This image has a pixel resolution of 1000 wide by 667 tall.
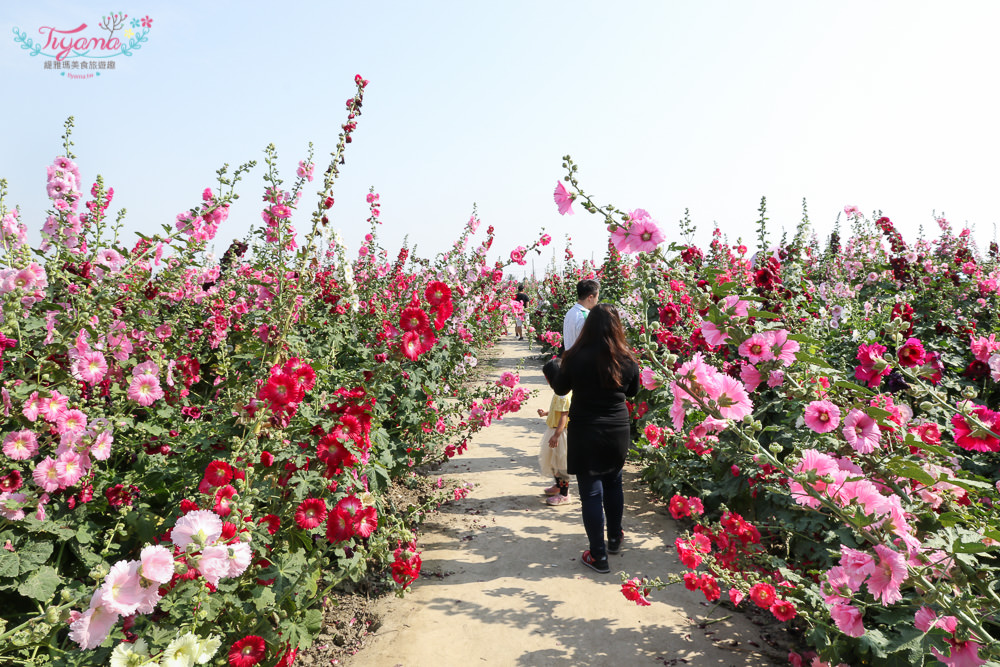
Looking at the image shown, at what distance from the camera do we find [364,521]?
2031 millimetres

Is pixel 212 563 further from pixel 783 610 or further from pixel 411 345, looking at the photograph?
pixel 783 610

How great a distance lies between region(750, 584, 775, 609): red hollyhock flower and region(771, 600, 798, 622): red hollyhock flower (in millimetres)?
24

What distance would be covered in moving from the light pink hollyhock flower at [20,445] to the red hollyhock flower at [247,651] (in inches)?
40.6

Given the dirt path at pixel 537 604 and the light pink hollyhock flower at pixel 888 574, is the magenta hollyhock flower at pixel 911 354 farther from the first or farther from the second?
Answer: the dirt path at pixel 537 604

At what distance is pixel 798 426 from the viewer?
2988mm

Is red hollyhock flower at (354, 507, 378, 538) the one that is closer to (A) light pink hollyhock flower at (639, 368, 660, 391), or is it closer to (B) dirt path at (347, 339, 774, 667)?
(B) dirt path at (347, 339, 774, 667)

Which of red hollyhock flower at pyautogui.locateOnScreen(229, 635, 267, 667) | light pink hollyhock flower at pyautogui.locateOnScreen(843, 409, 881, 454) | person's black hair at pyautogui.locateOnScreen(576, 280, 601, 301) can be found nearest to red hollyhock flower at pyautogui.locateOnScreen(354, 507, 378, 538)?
red hollyhock flower at pyautogui.locateOnScreen(229, 635, 267, 667)

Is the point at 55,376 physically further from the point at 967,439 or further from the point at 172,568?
the point at 967,439

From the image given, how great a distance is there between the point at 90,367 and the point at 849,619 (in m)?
2.88

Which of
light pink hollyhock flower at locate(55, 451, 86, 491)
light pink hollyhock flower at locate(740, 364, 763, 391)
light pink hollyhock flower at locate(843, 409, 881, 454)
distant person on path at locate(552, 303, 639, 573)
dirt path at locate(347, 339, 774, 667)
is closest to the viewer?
light pink hollyhock flower at locate(843, 409, 881, 454)

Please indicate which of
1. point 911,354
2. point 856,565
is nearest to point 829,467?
point 856,565

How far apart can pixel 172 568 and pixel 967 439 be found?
101 inches

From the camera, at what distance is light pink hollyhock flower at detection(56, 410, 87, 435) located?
1921 millimetres

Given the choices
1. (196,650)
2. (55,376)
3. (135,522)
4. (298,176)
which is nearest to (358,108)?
(298,176)
